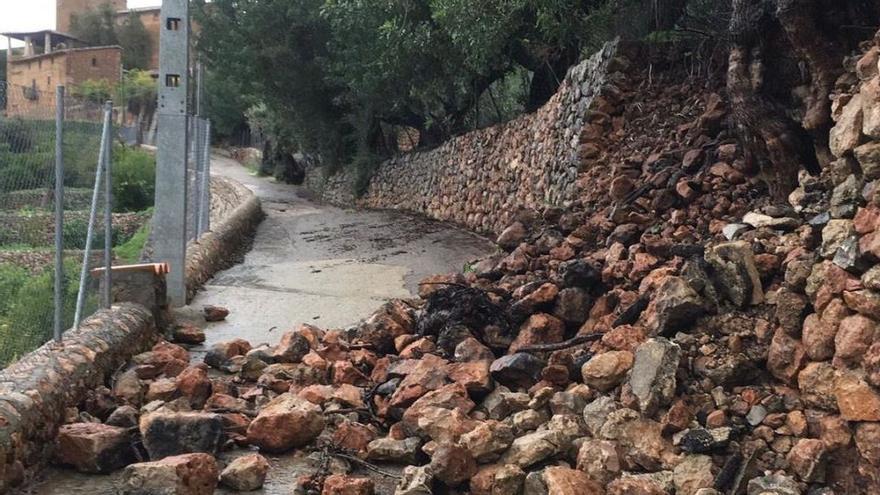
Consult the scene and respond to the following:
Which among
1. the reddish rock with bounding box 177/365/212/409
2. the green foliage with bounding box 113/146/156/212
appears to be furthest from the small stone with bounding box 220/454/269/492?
the green foliage with bounding box 113/146/156/212

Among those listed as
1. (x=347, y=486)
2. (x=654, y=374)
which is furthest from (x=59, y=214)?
(x=654, y=374)

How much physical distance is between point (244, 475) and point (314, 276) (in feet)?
21.2

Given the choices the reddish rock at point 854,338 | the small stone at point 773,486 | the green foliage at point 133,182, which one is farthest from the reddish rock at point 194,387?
the green foliage at point 133,182

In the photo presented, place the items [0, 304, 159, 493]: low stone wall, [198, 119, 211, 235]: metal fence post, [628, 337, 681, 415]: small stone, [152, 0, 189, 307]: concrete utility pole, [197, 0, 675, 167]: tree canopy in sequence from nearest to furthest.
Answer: [0, 304, 159, 493]: low stone wall → [628, 337, 681, 415]: small stone → [152, 0, 189, 307]: concrete utility pole → [197, 0, 675, 167]: tree canopy → [198, 119, 211, 235]: metal fence post

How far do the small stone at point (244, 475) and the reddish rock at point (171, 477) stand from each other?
0.16 metres

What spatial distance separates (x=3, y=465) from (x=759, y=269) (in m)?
4.10

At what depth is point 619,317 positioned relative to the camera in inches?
189

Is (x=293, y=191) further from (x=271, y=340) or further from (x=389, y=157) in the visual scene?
(x=271, y=340)

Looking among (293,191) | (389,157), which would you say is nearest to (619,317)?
(389,157)

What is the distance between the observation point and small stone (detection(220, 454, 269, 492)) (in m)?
3.80

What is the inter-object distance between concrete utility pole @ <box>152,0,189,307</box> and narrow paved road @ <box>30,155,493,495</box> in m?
0.65

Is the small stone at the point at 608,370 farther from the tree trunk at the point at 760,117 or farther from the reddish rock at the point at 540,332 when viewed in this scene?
the tree trunk at the point at 760,117

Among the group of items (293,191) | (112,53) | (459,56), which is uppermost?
(112,53)

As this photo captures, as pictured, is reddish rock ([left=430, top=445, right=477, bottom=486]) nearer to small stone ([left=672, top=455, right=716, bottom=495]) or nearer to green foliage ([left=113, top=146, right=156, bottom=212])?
small stone ([left=672, top=455, right=716, bottom=495])
